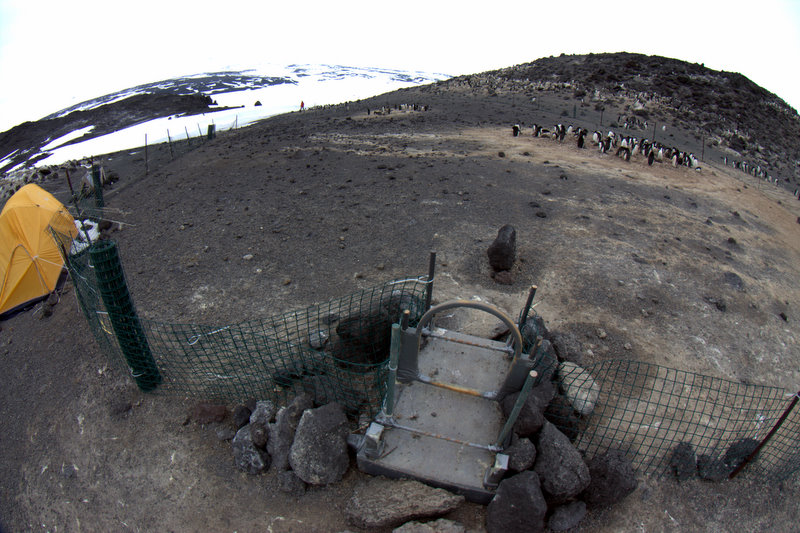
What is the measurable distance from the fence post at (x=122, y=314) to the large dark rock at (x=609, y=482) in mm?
4929

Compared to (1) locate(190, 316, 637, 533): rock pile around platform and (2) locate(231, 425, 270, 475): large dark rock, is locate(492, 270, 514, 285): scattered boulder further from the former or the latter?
(2) locate(231, 425, 270, 475): large dark rock

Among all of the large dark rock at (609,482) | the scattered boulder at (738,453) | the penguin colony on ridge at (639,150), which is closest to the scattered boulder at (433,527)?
the large dark rock at (609,482)

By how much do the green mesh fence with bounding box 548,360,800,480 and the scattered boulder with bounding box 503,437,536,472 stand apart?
2.36ft

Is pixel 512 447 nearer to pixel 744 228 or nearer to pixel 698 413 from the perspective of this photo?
pixel 698 413

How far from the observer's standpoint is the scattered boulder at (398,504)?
11.3 ft

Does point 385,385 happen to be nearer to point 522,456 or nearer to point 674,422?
point 522,456

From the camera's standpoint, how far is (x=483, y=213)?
30.8 ft

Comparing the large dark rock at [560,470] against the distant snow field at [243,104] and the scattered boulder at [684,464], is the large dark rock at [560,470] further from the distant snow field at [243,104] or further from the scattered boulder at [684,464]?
the distant snow field at [243,104]

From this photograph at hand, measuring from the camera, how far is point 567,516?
348 cm

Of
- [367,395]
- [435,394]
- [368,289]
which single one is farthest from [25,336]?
[435,394]

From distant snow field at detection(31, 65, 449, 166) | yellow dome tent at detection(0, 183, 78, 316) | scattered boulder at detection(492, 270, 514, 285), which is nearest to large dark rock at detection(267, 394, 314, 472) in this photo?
scattered boulder at detection(492, 270, 514, 285)

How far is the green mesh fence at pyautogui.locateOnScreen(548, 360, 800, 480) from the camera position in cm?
411

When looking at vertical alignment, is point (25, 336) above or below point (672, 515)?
above

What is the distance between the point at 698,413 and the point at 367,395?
12.7 feet
